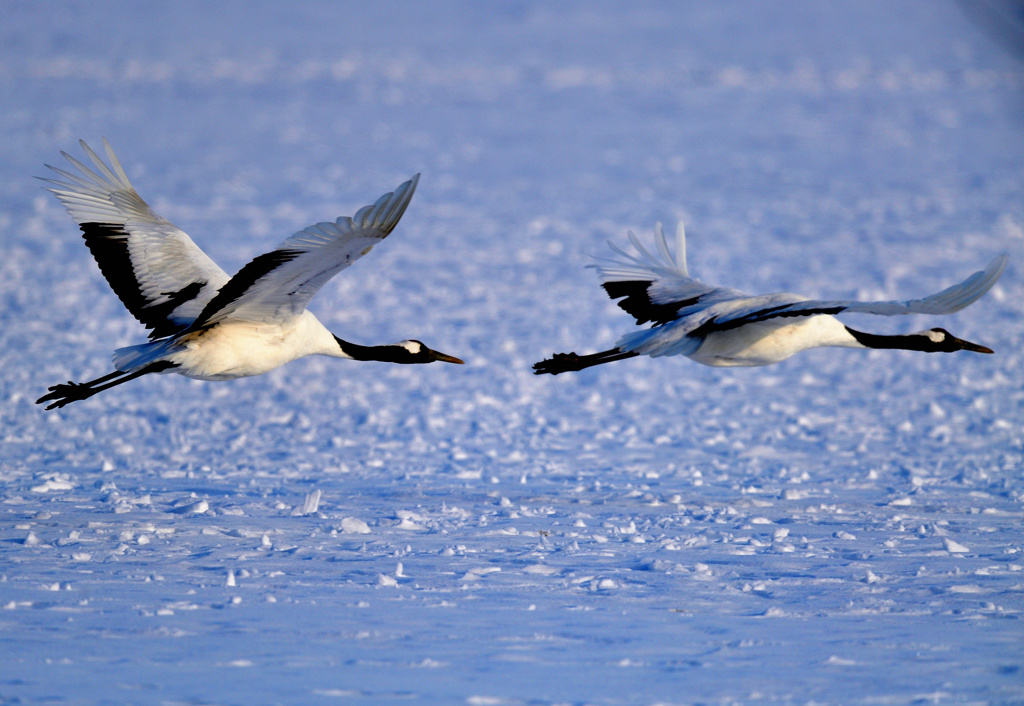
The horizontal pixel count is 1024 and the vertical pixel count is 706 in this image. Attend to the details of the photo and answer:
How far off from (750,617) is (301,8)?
39.0m

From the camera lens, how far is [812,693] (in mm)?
4785

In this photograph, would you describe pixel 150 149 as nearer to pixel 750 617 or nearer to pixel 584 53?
pixel 584 53

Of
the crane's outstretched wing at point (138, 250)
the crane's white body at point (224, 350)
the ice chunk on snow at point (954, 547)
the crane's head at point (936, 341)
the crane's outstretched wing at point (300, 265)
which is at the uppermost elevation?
the crane's outstretched wing at point (138, 250)

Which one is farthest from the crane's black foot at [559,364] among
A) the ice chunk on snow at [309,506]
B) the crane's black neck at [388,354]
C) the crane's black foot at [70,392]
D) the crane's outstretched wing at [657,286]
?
the crane's black foot at [70,392]

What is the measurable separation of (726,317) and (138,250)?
327 cm

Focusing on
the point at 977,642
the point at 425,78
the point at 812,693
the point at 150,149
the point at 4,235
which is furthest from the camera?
the point at 425,78

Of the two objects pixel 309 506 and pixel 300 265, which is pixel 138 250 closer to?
pixel 300 265

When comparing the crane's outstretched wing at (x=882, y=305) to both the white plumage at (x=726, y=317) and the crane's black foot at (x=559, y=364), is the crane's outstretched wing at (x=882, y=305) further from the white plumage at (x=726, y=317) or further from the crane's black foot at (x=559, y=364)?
the crane's black foot at (x=559, y=364)

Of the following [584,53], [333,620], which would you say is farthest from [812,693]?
[584,53]

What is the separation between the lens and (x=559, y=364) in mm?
7906

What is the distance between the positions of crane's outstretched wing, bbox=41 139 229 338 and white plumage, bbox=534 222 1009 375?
213 centimetres

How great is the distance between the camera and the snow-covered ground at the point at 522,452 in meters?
5.12

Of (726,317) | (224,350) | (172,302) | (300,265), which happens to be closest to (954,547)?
(726,317)

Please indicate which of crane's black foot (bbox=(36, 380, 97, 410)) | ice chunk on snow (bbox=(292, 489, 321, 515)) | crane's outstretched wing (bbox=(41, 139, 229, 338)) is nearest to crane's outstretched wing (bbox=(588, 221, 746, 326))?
ice chunk on snow (bbox=(292, 489, 321, 515))
